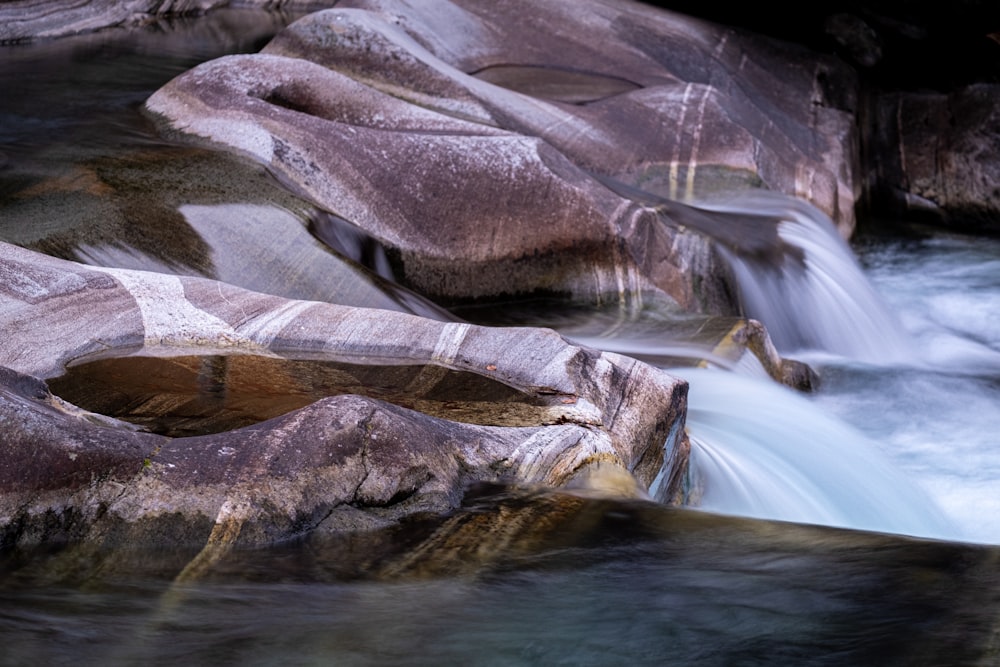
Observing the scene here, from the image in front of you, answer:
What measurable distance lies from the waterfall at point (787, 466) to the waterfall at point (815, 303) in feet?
5.57

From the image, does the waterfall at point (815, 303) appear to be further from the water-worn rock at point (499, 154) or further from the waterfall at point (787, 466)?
the waterfall at point (787, 466)

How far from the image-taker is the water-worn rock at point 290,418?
310 centimetres

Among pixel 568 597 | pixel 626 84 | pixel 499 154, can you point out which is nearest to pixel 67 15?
pixel 626 84

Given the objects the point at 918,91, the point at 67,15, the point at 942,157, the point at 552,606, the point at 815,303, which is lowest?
the point at 815,303

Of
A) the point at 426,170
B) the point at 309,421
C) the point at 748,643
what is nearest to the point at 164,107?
the point at 426,170

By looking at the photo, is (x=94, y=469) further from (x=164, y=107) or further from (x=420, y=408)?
(x=164, y=107)

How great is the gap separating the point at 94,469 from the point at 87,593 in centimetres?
39

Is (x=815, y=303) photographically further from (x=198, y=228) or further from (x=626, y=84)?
(x=198, y=228)

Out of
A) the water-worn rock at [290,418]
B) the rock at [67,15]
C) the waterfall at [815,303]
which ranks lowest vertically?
the waterfall at [815,303]

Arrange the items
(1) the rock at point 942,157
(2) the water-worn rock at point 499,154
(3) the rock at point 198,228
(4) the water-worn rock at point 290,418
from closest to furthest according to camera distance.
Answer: (4) the water-worn rock at point 290,418
(3) the rock at point 198,228
(2) the water-worn rock at point 499,154
(1) the rock at point 942,157

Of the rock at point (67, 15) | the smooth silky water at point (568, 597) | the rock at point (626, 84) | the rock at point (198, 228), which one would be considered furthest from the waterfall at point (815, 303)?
the rock at point (67, 15)

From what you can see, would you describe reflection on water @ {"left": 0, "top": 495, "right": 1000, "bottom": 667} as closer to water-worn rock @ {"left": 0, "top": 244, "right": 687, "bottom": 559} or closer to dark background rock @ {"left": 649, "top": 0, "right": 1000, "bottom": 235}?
water-worn rock @ {"left": 0, "top": 244, "right": 687, "bottom": 559}

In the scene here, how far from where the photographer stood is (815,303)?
315 inches

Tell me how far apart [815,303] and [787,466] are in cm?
300
